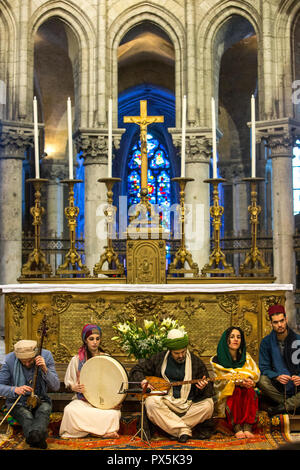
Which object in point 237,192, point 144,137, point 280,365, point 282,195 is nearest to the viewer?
point 280,365

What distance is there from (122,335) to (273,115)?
855cm

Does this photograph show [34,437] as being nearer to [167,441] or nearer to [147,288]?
[167,441]

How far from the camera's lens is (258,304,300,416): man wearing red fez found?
6.43 metres

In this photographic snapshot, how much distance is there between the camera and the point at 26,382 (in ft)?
20.6

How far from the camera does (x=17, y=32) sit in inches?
597

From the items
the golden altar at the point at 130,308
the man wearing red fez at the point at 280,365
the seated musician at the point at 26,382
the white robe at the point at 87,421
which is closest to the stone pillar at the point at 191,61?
the golden altar at the point at 130,308

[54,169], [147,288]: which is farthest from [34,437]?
[54,169]

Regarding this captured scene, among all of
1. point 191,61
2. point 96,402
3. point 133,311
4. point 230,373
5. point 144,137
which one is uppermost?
point 191,61

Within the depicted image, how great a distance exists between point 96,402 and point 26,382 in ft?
2.04

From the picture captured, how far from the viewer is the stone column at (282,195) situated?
1455cm

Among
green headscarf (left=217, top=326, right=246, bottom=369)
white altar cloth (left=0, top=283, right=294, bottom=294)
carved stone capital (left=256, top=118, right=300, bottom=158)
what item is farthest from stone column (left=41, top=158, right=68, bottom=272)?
green headscarf (left=217, top=326, right=246, bottom=369)

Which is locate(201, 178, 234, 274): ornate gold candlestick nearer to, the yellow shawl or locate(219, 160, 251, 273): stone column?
the yellow shawl

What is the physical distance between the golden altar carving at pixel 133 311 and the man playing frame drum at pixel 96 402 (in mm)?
1556

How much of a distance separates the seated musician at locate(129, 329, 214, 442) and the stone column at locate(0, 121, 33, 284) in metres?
8.78
